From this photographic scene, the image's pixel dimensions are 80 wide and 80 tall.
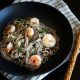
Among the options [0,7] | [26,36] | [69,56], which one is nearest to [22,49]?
[26,36]

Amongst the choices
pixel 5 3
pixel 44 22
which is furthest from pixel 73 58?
pixel 5 3

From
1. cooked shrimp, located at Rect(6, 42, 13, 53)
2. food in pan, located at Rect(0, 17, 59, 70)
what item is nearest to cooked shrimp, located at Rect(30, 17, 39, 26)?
food in pan, located at Rect(0, 17, 59, 70)

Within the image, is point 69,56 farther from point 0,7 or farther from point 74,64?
point 0,7

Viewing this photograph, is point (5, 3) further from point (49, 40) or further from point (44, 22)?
point (49, 40)

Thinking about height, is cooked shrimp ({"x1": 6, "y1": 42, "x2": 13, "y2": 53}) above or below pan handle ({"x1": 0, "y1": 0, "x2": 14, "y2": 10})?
below

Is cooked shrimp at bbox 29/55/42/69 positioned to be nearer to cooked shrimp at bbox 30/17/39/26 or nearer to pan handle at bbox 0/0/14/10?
cooked shrimp at bbox 30/17/39/26

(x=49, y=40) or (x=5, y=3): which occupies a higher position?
(x=5, y=3)
